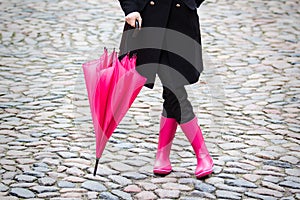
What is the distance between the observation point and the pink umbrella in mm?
4082

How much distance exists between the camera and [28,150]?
16.5ft

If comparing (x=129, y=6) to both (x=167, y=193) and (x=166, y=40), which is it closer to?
(x=166, y=40)

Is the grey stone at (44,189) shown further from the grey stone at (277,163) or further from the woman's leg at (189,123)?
the grey stone at (277,163)

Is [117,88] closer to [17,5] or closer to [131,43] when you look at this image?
[131,43]

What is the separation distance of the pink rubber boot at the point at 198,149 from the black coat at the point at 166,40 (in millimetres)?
344

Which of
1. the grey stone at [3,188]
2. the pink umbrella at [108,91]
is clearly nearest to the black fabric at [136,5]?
the pink umbrella at [108,91]

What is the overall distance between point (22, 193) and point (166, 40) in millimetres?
1380

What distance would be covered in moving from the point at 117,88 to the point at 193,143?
0.89 meters

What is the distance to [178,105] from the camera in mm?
4531

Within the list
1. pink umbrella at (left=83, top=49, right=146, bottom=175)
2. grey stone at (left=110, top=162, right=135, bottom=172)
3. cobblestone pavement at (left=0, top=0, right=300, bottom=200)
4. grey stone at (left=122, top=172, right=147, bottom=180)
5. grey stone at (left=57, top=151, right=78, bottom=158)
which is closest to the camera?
pink umbrella at (left=83, top=49, right=146, bottom=175)

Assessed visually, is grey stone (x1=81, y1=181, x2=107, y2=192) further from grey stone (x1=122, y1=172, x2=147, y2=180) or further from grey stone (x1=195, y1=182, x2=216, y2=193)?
grey stone (x1=195, y1=182, x2=216, y2=193)

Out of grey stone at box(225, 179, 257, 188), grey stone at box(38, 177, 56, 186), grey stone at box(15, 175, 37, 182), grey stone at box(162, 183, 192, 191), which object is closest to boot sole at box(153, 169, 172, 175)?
grey stone at box(162, 183, 192, 191)

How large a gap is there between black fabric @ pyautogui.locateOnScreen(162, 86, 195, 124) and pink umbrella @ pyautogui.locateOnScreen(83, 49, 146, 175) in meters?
0.41

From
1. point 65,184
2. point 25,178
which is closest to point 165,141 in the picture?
point 65,184
